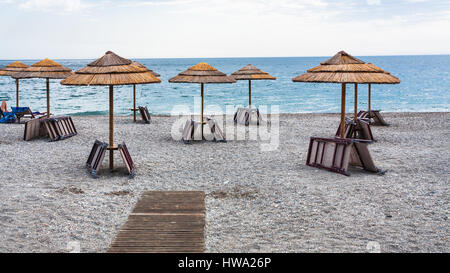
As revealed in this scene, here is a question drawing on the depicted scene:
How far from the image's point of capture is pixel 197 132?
11805 millimetres

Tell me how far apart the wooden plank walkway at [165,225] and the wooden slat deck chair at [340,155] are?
8.87 feet

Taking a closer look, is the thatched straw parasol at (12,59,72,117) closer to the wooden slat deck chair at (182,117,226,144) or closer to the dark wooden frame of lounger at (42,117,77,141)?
the dark wooden frame of lounger at (42,117,77,141)

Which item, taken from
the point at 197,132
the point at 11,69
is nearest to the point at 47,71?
the point at 11,69

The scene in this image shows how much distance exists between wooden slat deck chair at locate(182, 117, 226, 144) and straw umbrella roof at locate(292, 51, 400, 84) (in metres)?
4.02

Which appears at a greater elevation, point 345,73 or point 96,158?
point 345,73

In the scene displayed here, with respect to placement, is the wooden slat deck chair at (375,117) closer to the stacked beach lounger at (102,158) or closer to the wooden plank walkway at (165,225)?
the stacked beach lounger at (102,158)

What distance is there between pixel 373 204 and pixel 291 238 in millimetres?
1809

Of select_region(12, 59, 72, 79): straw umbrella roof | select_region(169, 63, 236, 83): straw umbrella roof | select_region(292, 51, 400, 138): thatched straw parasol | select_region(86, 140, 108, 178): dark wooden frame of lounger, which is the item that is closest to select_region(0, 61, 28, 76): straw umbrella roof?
select_region(12, 59, 72, 79): straw umbrella roof

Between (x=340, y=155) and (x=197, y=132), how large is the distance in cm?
485

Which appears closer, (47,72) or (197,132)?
(47,72)

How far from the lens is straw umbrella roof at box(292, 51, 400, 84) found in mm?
7336

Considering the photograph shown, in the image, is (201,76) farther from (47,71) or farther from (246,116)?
(246,116)
